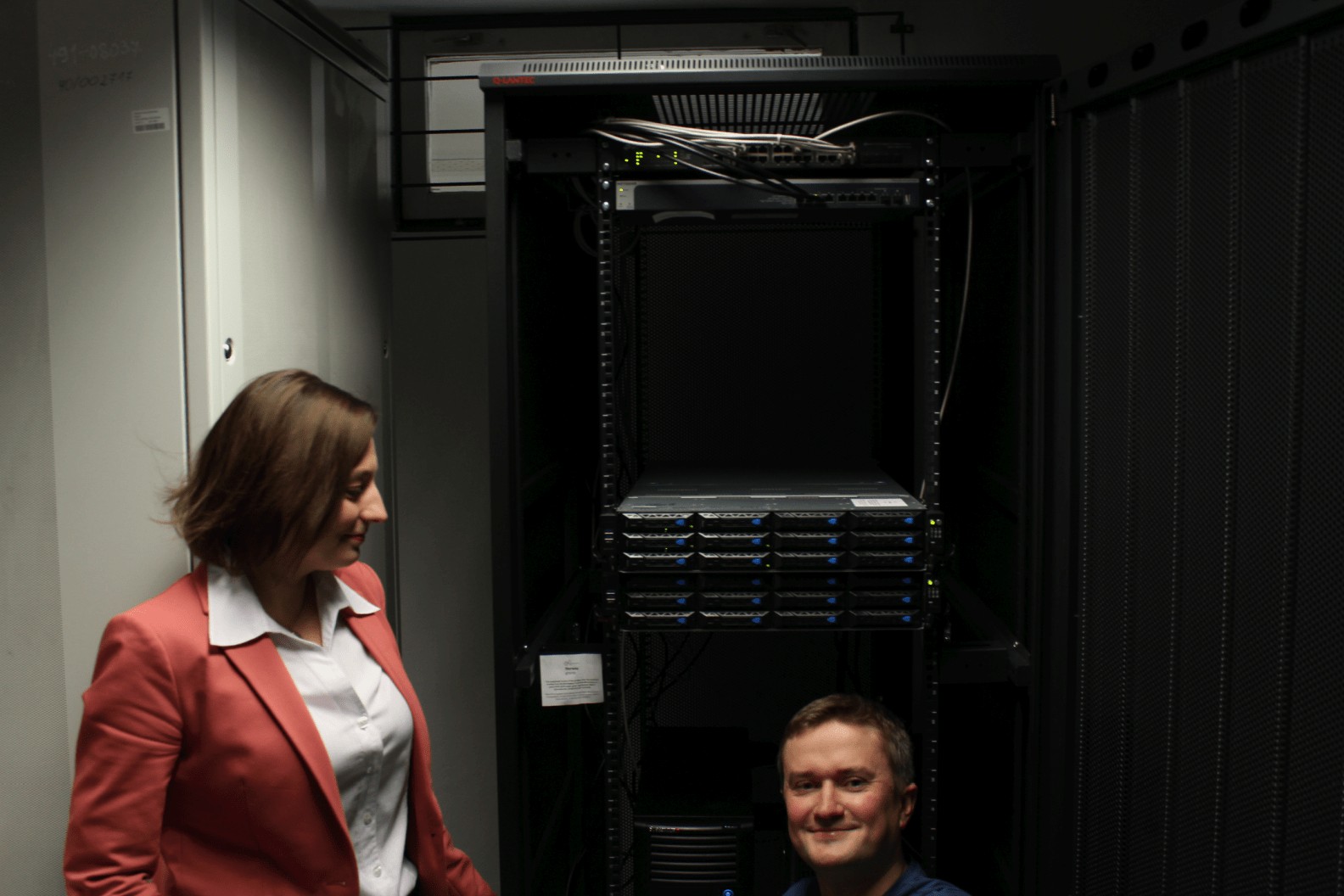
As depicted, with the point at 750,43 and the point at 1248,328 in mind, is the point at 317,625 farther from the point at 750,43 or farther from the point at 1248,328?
the point at 750,43

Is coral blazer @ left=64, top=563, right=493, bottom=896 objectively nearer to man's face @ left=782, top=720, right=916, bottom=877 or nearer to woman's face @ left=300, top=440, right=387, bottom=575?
woman's face @ left=300, top=440, right=387, bottom=575

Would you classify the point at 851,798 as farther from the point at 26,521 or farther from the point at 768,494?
the point at 26,521

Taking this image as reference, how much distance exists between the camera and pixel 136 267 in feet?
3.84

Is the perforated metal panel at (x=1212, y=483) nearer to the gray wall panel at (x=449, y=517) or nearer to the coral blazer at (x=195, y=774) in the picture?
the coral blazer at (x=195, y=774)

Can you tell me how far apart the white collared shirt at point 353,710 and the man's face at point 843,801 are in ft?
1.82

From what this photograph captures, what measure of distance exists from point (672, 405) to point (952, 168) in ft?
2.56

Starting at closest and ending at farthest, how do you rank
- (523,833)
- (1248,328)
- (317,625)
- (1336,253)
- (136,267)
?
(1336,253) < (1248,328) < (136,267) < (317,625) < (523,833)

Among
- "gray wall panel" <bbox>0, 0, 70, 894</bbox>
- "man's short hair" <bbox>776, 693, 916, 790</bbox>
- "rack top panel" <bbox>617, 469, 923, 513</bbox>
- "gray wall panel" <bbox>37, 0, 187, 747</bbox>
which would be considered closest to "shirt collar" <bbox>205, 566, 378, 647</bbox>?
"gray wall panel" <bbox>37, 0, 187, 747</bbox>

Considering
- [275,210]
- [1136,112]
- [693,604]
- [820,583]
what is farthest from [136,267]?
[1136,112]

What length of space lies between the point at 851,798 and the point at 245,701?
79 cm

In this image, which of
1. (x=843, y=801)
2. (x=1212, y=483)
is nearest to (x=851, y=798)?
(x=843, y=801)

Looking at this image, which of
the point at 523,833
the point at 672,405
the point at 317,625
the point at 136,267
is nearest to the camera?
the point at 136,267

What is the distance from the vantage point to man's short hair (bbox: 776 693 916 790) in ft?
4.32

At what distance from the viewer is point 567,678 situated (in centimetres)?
143
